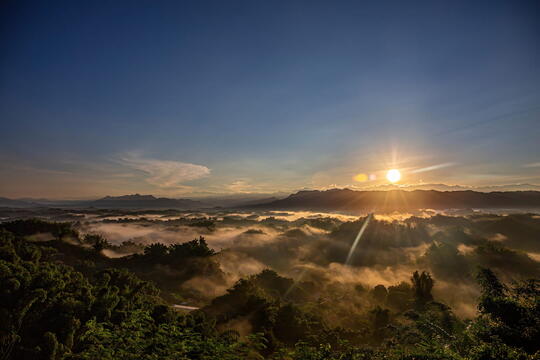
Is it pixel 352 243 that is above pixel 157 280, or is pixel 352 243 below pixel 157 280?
below

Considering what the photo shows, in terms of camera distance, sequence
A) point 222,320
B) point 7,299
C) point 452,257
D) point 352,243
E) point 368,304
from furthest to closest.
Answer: point 352,243
point 452,257
point 368,304
point 222,320
point 7,299

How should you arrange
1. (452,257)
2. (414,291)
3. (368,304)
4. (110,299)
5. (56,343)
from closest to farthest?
(56,343) < (110,299) < (368,304) < (414,291) < (452,257)

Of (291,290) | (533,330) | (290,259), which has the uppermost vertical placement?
(533,330)

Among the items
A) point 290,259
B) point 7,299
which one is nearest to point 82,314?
point 7,299

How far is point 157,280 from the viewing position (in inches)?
1433

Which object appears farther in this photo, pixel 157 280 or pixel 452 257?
pixel 452 257

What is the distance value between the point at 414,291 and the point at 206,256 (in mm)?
42542

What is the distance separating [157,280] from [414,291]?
4885 cm

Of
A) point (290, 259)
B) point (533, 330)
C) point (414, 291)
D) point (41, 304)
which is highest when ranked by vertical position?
point (41, 304)

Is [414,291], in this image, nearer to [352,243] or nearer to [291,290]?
[291,290]

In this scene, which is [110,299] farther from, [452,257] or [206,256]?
[452,257]

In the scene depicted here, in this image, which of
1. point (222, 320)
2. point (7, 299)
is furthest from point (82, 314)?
point (222, 320)

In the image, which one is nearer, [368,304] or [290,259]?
[368,304]

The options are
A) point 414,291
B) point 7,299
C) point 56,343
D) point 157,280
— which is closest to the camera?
point 56,343
